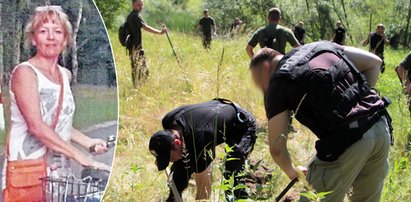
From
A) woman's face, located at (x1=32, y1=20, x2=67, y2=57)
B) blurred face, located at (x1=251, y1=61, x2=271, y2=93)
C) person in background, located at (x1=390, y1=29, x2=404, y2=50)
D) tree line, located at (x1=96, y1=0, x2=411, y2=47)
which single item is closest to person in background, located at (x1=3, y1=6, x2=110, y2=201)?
woman's face, located at (x1=32, y1=20, x2=67, y2=57)

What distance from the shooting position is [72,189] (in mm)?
3090

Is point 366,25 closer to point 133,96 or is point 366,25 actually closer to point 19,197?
point 133,96

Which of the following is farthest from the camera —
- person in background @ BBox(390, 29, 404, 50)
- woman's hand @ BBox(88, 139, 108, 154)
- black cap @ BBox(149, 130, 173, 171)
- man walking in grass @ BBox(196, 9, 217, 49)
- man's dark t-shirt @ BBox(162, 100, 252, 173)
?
person in background @ BBox(390, 29, 404, 50)

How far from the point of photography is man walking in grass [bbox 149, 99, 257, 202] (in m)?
3.44

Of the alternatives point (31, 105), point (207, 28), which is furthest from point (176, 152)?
point (207, 28)

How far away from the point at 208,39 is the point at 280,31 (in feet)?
22.7

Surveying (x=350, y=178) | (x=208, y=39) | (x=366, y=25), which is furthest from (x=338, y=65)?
(x=366, y=25)

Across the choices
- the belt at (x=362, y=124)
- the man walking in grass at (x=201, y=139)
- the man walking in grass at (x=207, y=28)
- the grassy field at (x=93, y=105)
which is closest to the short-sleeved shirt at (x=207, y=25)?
the man walking in grass at (x=207, y=28)

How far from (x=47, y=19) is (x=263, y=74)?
1.04 metres

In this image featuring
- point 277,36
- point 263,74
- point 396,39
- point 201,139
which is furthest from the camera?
point 396,39

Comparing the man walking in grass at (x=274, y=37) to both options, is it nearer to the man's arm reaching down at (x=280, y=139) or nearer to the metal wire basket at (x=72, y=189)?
the metal wire basket at (x=72, y=189)

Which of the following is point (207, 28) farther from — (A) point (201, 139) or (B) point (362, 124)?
(B) point (362, 124)

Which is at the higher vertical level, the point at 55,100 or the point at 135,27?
the point at 55,100

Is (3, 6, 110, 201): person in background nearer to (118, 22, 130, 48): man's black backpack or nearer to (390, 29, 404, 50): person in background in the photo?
(118, 22, 130, 48): man's black backpack
